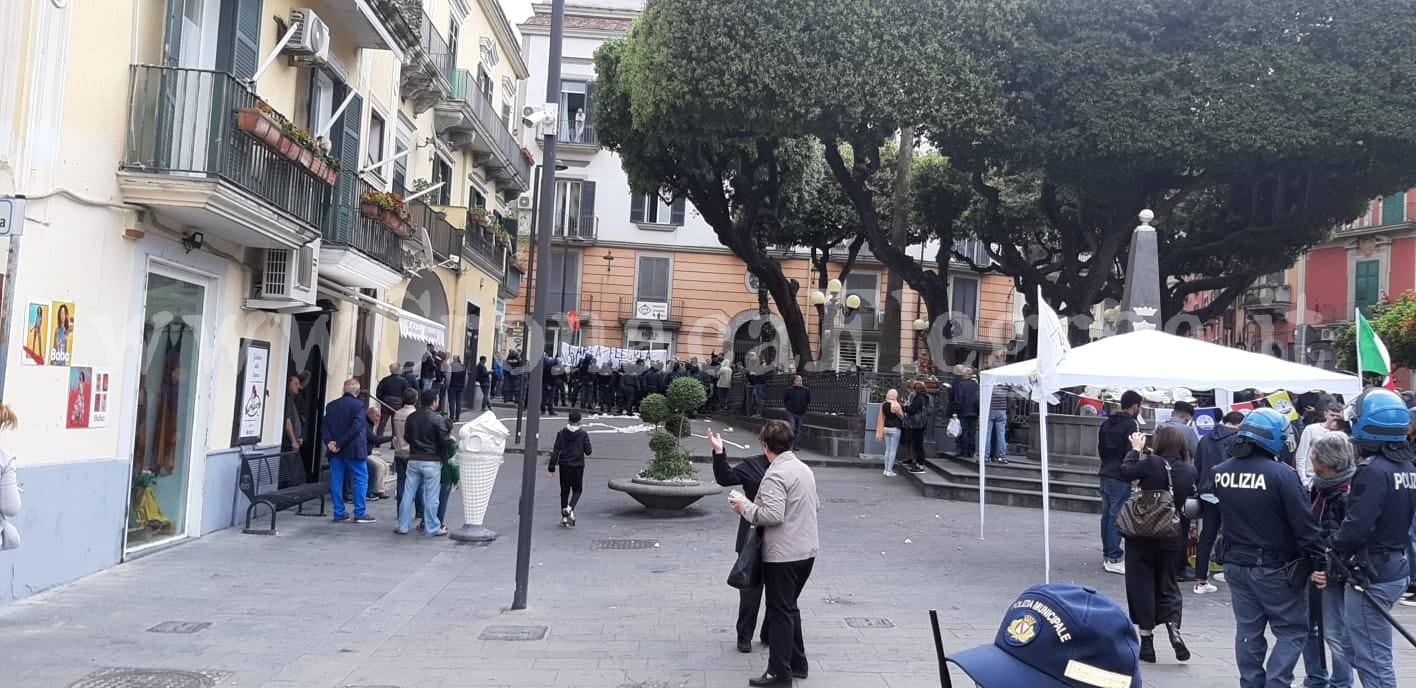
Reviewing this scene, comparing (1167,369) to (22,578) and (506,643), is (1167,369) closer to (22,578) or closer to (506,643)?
(506,643)

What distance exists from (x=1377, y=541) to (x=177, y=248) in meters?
9.86

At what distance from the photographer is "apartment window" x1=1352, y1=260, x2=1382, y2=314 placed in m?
40.0

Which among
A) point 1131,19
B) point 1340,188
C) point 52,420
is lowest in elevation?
point 52,420

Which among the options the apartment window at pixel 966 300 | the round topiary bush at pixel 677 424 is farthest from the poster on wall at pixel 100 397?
the apartment window at pixel 966 300

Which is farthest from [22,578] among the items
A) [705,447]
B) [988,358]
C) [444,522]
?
[988,358]

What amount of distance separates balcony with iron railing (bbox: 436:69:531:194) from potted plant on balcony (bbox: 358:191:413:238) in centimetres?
812

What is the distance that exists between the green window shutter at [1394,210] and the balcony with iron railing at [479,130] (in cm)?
3054

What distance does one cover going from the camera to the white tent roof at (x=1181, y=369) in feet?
33.9

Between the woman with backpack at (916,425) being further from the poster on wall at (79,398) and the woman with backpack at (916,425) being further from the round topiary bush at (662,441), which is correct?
the poster on wall at (79,398)

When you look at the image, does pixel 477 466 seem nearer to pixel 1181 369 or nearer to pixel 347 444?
pixel 347 444

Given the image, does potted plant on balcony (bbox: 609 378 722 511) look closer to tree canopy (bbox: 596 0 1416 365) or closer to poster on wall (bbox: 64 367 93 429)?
poster on wall (bbox: 64 367 93 429)

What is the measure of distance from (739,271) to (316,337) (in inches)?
1136

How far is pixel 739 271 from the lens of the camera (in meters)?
42.8

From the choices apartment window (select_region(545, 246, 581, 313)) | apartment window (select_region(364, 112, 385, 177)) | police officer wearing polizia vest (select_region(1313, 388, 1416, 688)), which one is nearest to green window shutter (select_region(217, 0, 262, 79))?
apartment window (select_region(364, 112, 385, 177))
